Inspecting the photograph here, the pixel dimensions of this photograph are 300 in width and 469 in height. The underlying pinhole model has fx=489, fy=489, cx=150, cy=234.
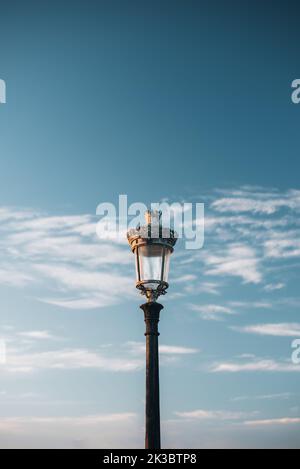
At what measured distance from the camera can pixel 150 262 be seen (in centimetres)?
824

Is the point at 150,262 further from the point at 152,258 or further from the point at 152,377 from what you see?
the point at 152,377

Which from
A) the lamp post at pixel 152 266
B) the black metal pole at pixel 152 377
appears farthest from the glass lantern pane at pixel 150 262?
the black metal pole at pixel 152 377

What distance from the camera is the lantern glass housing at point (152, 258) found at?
26.7 feet

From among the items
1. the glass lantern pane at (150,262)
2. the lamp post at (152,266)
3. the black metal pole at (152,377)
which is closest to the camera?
the black metal pole at (152,377)

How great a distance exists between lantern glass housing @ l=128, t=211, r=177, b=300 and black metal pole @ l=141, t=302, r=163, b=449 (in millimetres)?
283

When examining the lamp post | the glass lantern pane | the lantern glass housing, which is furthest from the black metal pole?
the glass lantern pane

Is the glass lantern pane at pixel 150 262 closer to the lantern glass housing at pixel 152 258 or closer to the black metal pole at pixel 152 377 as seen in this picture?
the lantern glass housing at pixel 152 258

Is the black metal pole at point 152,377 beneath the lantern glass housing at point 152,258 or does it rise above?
beneath

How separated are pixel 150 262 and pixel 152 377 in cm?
186

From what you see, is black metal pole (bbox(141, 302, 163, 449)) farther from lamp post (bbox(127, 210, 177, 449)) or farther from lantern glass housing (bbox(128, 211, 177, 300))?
lantern glass housing (bbox(128, 211, 177, 300))

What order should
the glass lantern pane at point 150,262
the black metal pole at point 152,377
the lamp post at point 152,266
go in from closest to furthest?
the black metal pole at point 152,377
the lamp post at point 152,266
the glass lantern pane at point 150,262

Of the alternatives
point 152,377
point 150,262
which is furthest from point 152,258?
point 152,377
